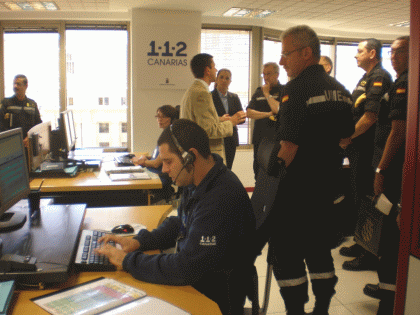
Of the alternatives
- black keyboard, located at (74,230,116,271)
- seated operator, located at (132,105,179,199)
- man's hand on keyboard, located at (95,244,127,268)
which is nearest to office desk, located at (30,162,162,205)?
seated operator, located at (132,105,179,199)

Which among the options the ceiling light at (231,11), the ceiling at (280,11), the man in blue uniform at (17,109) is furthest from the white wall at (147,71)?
the man in blue uniform at (17,109)

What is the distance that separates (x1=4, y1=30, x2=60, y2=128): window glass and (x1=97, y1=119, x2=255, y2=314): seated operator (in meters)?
4.81

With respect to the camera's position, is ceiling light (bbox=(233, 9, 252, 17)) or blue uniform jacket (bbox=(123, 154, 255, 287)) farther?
ceiling light (bbox=(233, 9, 252, 17))

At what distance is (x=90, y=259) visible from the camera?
4.75ft

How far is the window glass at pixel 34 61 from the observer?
5.81m

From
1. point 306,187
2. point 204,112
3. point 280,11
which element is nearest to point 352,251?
point 204,112

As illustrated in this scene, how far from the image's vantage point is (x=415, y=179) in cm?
105

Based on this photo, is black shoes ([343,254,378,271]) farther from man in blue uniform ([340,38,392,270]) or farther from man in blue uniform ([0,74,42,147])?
man in blue uniform ([0,74,42,147])

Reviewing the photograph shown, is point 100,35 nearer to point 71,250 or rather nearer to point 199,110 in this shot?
point 199,110

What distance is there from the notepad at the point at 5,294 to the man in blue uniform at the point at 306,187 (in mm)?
1116

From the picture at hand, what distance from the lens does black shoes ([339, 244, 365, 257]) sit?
3451 mm

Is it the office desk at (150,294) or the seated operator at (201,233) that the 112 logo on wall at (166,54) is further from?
the office desk at (150,294)

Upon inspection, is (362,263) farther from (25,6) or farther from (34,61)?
(34,61)

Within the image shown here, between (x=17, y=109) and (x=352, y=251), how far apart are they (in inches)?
178
